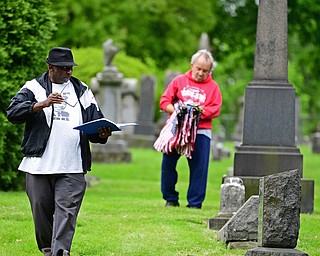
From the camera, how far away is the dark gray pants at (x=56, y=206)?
8.69 metres

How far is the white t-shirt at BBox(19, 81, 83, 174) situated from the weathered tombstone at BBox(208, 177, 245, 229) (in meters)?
2.77

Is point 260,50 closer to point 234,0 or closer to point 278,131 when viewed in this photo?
point 278,131

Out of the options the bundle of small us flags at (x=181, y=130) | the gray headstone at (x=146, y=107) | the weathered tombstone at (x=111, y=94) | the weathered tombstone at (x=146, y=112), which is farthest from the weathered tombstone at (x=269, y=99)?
the gray headstone at (x=146, y=107)

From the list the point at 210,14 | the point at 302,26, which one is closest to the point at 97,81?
the point at 302,26

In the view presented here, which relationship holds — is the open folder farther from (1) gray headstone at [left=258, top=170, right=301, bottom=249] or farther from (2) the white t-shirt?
(1) gray headstone at [left=258, top=170, right=301, bottom=249]

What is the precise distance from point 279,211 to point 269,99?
4.79 meters

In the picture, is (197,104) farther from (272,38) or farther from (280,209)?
(280,209)

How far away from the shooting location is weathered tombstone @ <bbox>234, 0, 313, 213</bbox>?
43.7 feet

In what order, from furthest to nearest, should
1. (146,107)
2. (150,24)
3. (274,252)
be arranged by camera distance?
(150,24), (146,107), (274,252)

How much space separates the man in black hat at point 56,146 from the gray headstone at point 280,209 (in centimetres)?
148

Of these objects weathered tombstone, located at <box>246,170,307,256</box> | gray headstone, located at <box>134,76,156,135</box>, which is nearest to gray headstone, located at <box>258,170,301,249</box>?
weathered tombstone, located at <box>246,170,307,256</box>

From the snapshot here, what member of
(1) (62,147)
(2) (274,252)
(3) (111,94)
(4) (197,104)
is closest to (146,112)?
(3) (111,94)

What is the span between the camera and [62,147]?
8805 mm

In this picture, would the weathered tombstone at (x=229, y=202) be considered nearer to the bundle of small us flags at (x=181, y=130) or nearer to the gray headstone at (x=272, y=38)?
the bundle of small us flags at (x=181, y=130)
